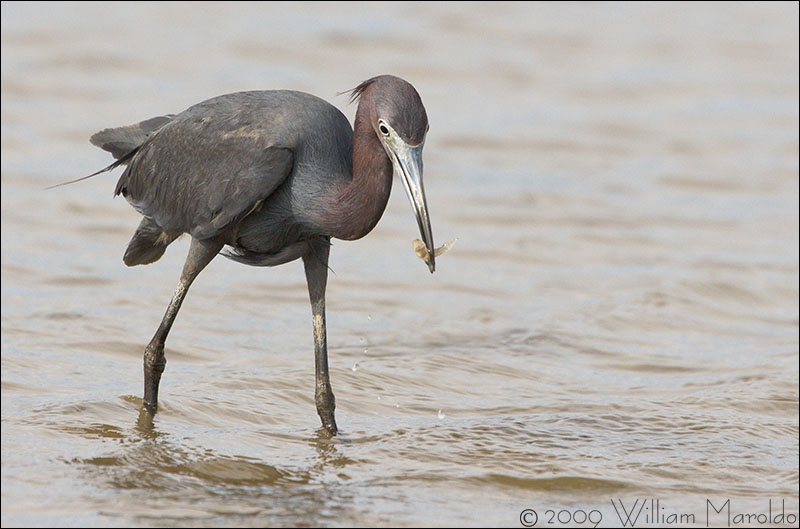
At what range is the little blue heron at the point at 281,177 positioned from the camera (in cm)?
638

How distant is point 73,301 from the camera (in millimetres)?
9867

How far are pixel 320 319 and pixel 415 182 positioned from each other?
1.41 metres

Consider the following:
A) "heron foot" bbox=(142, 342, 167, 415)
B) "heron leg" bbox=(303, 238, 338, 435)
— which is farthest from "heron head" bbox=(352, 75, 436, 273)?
"heron foot" bbox=(142, 342, 167, 415)

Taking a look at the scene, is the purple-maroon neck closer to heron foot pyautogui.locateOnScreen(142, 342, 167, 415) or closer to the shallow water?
the shallow water

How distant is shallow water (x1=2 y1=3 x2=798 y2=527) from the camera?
255 inches

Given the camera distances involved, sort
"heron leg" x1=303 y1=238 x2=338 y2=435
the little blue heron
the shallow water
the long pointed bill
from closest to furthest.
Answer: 1. the long pointed bill
2. the little blue heron
3. the shallow water
4. "heron leg" x1=303 y1=238 x2=338 y2=435

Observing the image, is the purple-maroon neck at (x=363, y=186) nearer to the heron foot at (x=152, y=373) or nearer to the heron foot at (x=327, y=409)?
the heron foot at (x=327, y=409)

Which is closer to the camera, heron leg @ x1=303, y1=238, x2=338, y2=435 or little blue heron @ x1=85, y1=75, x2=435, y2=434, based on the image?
little blue heron @ x1=85, y1=75, x2=435, y2=434

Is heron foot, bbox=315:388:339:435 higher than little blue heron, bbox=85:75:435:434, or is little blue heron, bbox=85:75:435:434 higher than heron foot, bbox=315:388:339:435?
little blue heron, bbox=85:75:435:434

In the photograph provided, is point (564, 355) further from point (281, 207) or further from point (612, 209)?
point (612, 209)

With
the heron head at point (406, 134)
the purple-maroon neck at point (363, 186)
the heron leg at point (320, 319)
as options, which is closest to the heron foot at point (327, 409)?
the heron leg at point (320, 319)

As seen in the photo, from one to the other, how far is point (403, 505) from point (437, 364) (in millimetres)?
2880

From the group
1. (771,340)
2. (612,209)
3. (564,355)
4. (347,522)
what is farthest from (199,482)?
(612,209)

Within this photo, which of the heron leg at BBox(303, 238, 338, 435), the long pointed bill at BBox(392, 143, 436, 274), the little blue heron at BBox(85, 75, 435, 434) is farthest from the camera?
the heron leg at BBox(303, 238, 338, 435)
